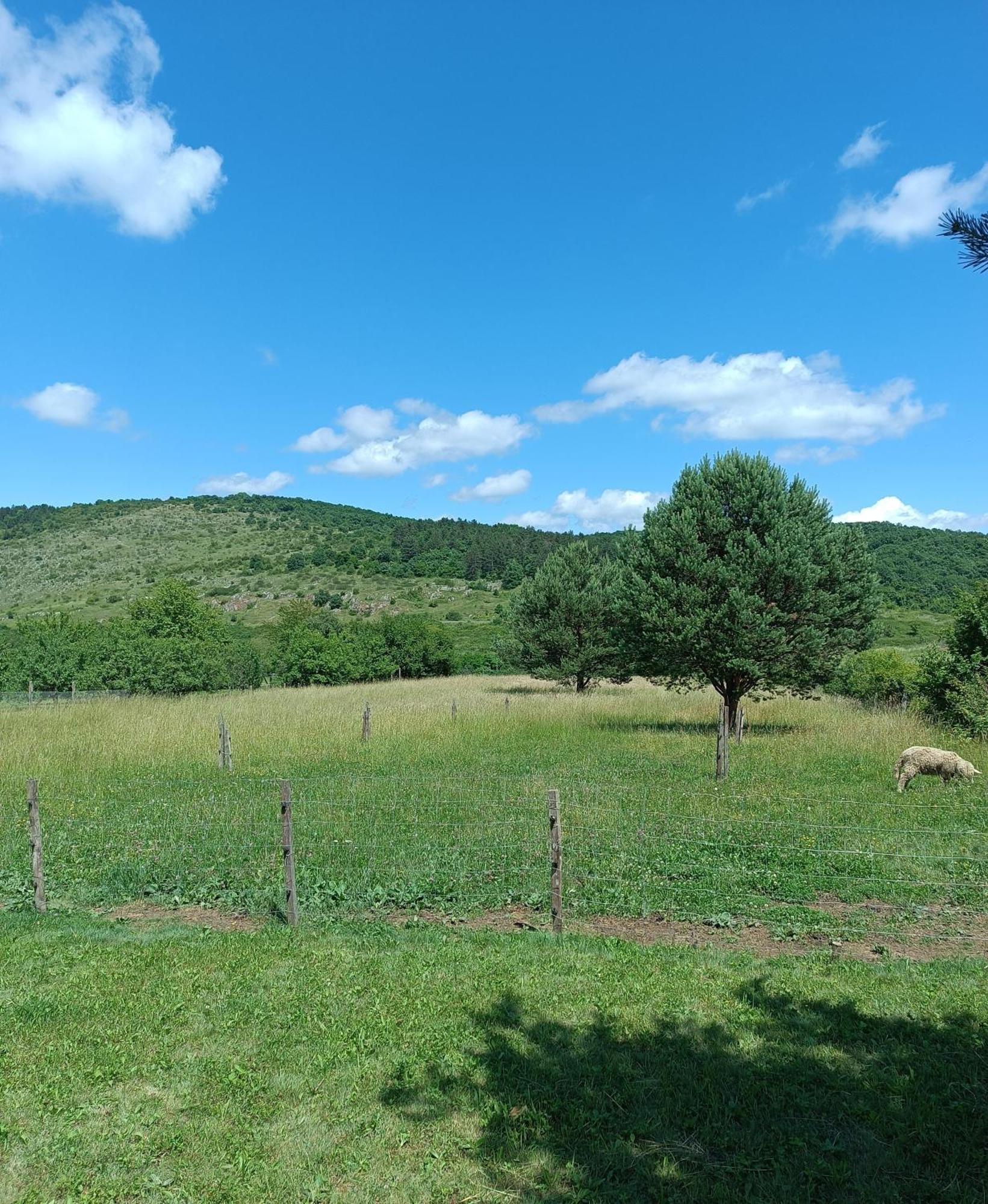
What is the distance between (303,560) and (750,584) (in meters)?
103

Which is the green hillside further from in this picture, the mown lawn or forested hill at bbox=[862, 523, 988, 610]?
the mown lawn

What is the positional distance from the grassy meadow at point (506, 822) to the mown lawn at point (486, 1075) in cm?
149

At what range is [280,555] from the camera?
11888cm

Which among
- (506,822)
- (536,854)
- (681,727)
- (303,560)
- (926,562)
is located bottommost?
(681,727)

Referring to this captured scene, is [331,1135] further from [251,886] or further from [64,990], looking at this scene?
[251,886]

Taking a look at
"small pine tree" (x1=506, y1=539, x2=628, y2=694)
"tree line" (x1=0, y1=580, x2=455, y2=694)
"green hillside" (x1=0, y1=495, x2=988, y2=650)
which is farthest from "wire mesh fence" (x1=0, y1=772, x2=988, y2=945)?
"green hillside" (x1=0, y1=495, x2=988, y2=650)

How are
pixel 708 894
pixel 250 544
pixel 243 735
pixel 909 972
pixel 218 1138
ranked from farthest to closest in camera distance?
pixel 250 544, pixel 243 735, pixel 708 894, pixel 909 972, pixel 218 1138

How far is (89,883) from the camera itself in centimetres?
825

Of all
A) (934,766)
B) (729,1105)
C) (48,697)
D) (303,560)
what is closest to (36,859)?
(729,1105)

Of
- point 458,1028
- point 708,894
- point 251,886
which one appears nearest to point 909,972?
point 708,894

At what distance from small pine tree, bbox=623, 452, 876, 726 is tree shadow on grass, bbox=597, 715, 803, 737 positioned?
3.52 ft

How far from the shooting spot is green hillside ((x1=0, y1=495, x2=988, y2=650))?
80812 mm

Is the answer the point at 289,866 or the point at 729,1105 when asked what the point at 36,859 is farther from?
the point at 729,1105

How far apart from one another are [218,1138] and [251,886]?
436 cm
